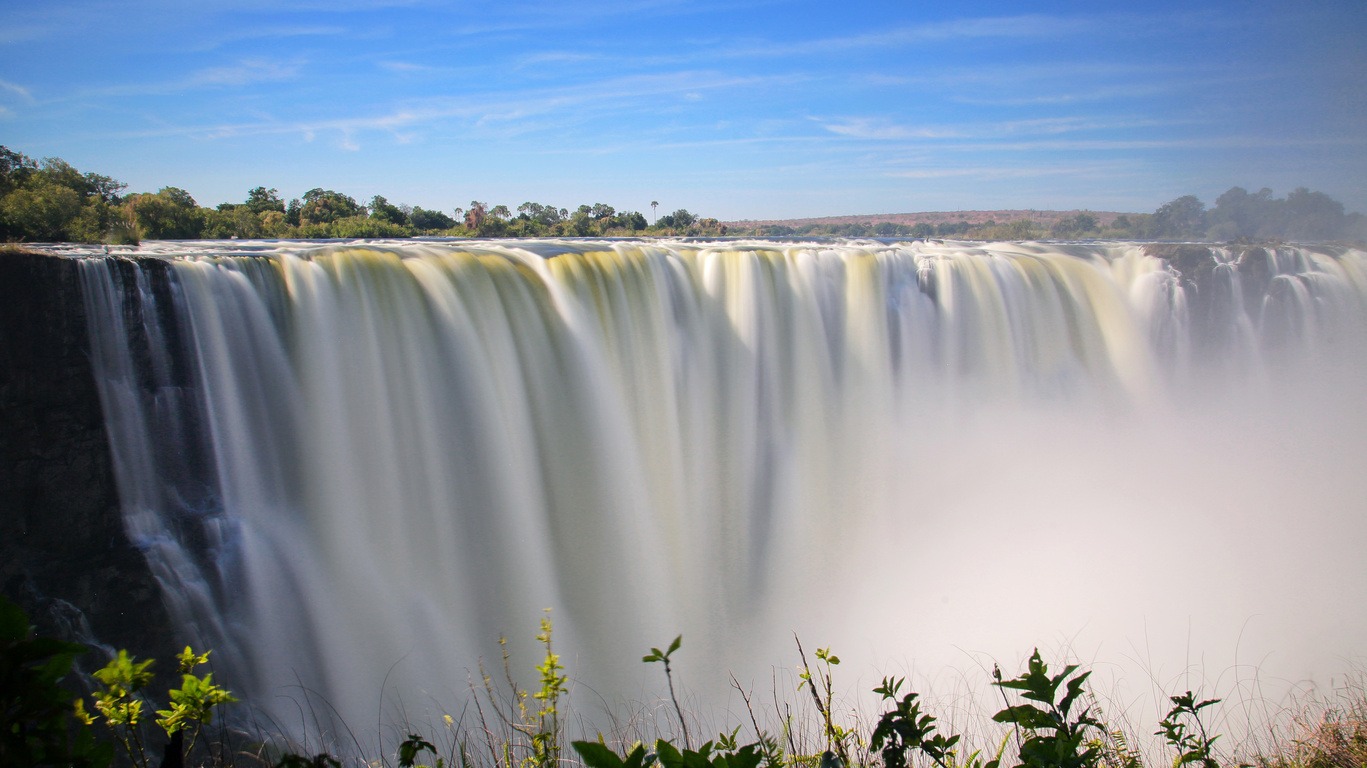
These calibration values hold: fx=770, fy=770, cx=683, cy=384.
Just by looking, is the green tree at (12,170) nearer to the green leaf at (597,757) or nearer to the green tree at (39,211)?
the green tree at (39,211)

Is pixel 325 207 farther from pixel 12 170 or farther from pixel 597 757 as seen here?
pixel 597 757

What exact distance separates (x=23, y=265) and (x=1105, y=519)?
42.1 ft

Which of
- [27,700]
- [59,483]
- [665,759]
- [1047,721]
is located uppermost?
[27,700]

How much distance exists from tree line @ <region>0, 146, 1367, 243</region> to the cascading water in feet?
13.8

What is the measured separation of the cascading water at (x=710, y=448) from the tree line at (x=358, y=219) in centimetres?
420

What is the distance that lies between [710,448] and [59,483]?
21.9ft

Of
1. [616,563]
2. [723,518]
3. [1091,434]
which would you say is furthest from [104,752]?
[1091,434]

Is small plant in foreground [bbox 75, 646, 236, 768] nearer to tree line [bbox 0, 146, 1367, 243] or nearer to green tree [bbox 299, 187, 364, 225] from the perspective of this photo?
tree line [bbox 0, 146, 1367, 243]

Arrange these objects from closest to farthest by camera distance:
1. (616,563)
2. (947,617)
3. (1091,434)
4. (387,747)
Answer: (387,747), (616,563), (947,617), (1091,434)

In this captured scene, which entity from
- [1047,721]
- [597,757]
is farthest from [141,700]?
[1047,721]

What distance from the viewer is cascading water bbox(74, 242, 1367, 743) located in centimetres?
716

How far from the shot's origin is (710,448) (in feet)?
33.3

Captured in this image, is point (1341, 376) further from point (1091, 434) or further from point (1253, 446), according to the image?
point (1091, 434)

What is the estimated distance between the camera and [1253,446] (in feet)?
41.8
